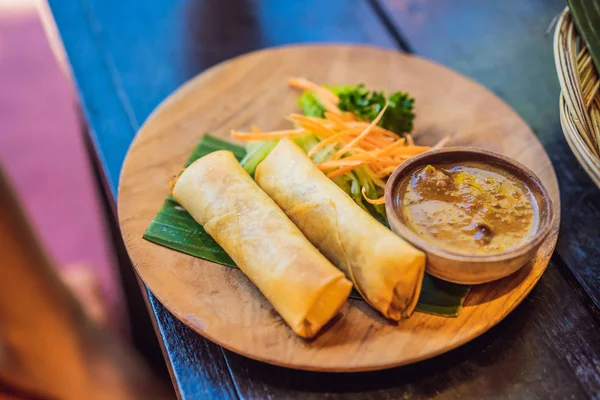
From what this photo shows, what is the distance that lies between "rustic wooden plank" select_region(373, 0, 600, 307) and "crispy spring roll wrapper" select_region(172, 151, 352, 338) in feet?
2.81

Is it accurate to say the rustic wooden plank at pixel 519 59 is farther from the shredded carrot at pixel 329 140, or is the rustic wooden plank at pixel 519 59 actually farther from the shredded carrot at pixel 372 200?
the shredded carrot at pixel 329 140

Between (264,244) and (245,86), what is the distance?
93cm

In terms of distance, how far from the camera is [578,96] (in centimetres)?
184

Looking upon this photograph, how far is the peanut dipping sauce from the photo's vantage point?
1.59 m

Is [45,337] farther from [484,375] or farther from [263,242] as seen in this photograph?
[484,375]

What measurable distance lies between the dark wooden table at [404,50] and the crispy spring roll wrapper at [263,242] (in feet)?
0.69

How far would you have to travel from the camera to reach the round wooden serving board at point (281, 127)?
157 cm

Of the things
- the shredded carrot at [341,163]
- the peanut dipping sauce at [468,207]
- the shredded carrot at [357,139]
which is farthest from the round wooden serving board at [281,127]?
the shredded carrot at [341,163]

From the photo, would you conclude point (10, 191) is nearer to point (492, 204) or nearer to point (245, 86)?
point (245, 86)

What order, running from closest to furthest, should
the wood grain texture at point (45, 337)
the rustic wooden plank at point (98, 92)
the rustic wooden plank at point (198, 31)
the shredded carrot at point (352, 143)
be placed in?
the shredded carrot at point (352, 143) → the wood grain texture at point (45, 337) → the rustic wooden plank at point (98, 92) → the rustic wooden plank at point (198, 31)

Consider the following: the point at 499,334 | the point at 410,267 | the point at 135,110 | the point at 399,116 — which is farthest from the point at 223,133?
the point at 499,334

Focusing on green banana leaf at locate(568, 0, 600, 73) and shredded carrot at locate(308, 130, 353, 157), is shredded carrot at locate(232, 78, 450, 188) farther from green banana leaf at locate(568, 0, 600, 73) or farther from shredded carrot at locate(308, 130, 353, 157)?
green banana leaf at locate(568, 0, 600, 73)

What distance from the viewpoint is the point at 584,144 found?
1722 mm

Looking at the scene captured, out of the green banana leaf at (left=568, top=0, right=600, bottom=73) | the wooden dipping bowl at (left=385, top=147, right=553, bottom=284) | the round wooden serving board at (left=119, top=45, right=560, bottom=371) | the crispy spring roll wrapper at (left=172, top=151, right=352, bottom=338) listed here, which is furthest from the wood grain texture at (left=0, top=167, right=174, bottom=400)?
the green banana leaf at (left=568, top=0, right=600, bottom=73)
